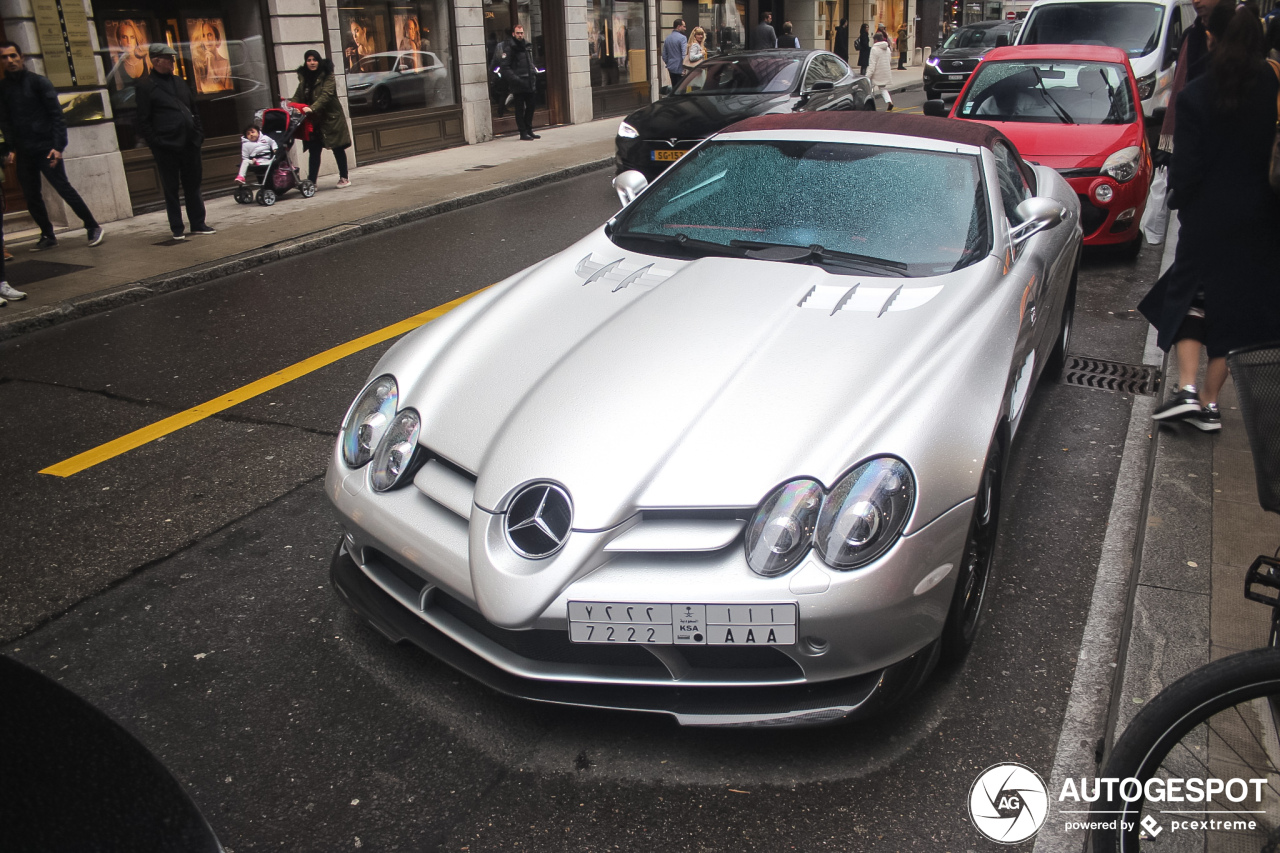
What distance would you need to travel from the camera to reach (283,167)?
11867mm

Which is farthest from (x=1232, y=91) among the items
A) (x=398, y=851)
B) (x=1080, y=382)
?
(x=398, y=851)

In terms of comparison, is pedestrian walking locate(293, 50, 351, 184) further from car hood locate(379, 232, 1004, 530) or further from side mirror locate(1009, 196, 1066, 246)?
side mirror locate(1009, 196, 1066, 246)

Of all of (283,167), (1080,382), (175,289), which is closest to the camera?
(1080,382)

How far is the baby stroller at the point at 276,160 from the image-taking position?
38.1 feet

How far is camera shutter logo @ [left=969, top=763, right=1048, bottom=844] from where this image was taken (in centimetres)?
252

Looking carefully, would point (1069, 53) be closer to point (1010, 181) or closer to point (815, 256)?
point (1010, 181)

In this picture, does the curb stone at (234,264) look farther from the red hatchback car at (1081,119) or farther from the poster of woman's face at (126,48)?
the red hatchback car at (1081,119)

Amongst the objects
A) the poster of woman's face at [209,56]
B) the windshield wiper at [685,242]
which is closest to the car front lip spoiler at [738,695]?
the windshield wiper at [685,242]

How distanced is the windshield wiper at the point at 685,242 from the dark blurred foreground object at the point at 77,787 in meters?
2.62

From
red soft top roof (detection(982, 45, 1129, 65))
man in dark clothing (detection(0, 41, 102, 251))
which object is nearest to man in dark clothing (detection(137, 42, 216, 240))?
man in dark clothing (detection(0, 41, 102, 251))

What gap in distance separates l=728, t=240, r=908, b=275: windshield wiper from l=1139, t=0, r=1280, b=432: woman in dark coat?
5.54 ft

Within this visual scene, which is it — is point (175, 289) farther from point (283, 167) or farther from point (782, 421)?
point (782, 421)

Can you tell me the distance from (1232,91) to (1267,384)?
281 centimetres

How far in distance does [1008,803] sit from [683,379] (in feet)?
4.58
